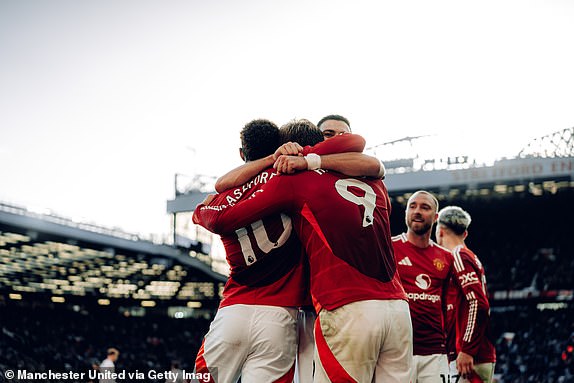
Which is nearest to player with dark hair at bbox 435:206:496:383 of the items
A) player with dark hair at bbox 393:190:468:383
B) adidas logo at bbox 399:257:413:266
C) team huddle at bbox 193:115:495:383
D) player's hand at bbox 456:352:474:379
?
player's hand at bbox 456:352:474:379

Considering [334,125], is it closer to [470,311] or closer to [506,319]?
[470,311]

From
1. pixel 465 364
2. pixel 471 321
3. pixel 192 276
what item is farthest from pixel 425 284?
pixel 192 276

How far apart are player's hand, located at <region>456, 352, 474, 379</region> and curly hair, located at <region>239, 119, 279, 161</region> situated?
2.73m

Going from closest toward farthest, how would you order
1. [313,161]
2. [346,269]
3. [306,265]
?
[346,269] < [313,161] < [306,265]

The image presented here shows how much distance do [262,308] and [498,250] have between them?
35.4m

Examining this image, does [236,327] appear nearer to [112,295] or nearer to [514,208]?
[514,208]

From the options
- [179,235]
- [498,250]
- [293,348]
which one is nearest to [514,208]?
[498,250]

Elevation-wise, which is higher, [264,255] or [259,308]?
[264,255]

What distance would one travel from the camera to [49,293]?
43.7m

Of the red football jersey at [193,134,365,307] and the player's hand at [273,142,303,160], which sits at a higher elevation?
the player's hand at [273,142,303,160]

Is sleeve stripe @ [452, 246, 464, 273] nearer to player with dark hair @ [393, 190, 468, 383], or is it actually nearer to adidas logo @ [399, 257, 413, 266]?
player with dark hair @ [393, 190, 468, 383]

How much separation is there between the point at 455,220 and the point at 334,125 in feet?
8.28

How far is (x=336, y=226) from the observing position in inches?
132

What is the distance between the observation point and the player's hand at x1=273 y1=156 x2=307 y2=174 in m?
3.38
